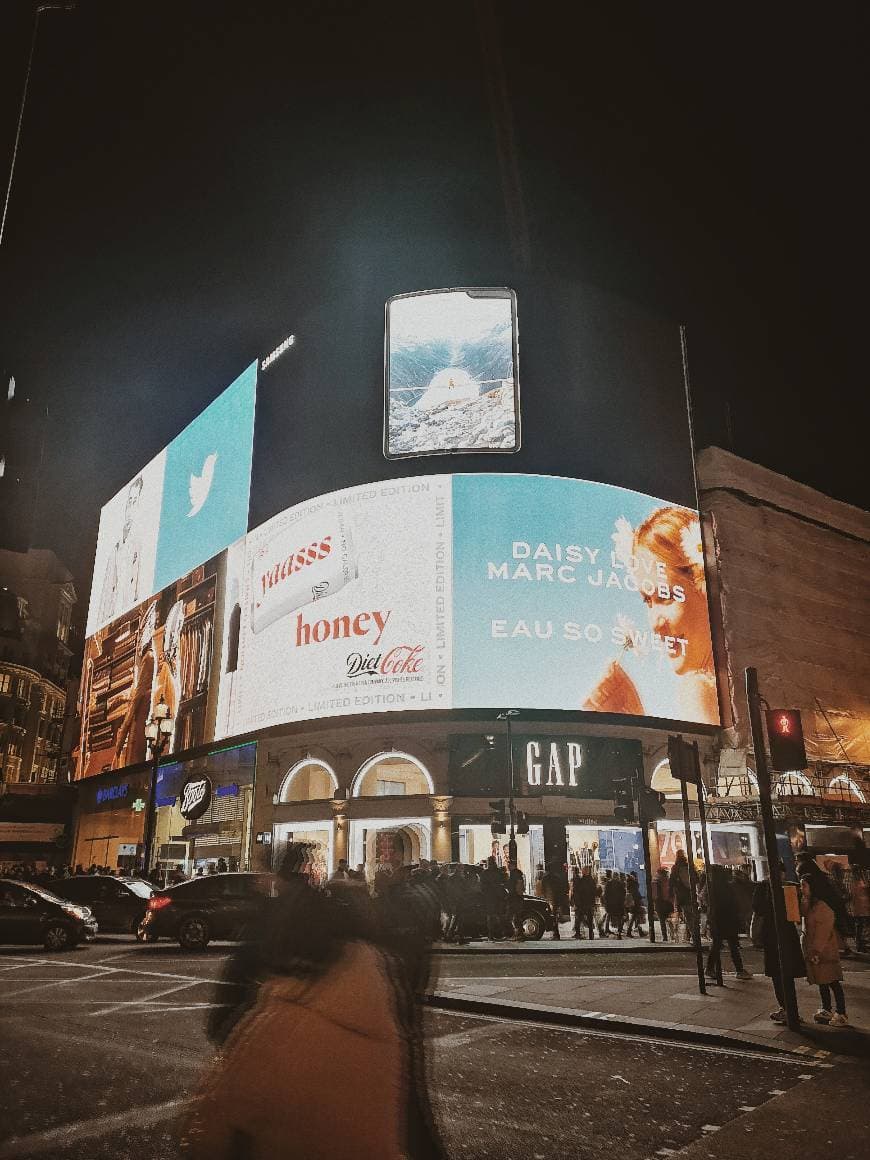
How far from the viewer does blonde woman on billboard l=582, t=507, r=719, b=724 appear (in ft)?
97.8

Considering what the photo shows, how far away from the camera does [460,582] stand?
96.5ft

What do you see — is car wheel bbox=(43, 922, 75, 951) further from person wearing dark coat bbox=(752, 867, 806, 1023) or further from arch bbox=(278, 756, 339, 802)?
arch bbox=(278, 756, 339, 802)

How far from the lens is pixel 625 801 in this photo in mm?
18203

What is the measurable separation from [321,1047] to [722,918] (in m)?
12.0

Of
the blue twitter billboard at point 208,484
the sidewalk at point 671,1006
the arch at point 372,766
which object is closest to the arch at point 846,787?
the arch at point 372,766

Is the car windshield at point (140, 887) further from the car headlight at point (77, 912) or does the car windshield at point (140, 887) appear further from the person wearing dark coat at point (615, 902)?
the person wearing dark coat at point (615, 902)

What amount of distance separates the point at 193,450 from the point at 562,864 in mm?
28541

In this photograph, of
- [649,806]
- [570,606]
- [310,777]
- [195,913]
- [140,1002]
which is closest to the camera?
[140,1002]

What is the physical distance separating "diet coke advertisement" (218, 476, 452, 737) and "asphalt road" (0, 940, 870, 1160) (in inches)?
762

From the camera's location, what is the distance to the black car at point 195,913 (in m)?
16.7

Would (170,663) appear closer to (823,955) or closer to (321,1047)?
(823,955)

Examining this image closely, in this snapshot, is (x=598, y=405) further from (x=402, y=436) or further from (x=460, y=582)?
(x=460, y=582)

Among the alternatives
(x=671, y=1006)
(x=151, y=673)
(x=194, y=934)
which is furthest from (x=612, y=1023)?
(x=151, y=673)

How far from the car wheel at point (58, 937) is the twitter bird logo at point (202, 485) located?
26402 millimetres
